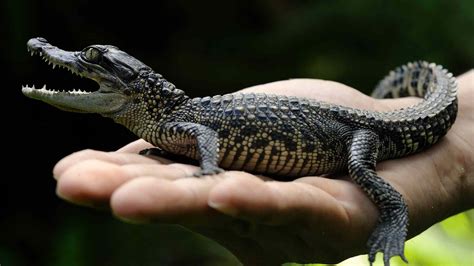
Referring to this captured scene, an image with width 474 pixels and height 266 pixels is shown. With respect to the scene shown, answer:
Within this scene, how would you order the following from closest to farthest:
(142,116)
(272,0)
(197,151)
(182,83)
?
(197,151) < (142,116) < (182,83) < (272,0)

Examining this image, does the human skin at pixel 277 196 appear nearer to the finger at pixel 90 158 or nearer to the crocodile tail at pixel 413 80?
the finger at pixel 90 158

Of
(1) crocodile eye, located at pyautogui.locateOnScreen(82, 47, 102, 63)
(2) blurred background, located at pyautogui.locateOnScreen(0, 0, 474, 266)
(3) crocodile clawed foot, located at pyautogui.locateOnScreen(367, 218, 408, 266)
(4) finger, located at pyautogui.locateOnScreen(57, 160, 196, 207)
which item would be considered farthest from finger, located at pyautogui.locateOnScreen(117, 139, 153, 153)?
(2) blurred background, located at pyautogui.locateOnScreen(0, 0, 474, 266)

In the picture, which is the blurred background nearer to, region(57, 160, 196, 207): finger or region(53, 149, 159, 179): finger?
region(53, 149, 159, 179): finger

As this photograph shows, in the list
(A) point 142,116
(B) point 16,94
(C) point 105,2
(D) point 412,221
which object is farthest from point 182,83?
(D) point 412,221

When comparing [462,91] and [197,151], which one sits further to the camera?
[462,91]

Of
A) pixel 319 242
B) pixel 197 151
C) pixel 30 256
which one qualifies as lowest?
pixel 30 256

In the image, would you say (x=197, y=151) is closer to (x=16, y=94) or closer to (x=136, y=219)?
(x=136, y=219)

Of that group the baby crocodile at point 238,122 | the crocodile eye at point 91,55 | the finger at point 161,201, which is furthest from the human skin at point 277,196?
the crocodile eye at point 91,55
